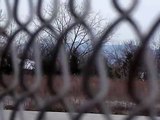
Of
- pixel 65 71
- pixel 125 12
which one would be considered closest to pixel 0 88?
pixel 65 71

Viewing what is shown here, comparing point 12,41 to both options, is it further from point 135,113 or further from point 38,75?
point 135,113

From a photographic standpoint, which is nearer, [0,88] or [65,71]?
[65,71]

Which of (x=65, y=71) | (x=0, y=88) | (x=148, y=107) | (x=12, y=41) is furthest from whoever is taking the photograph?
(x=0, y=88)

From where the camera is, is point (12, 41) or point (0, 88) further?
point (0, 88)

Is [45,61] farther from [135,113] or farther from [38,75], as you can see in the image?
[135,113]

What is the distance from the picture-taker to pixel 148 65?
440mm

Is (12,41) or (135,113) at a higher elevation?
(12,41)

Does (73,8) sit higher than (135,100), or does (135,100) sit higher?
(73,8)

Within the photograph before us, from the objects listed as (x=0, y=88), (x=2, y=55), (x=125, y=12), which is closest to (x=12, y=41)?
(x=2, y=55)

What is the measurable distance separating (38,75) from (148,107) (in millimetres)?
224

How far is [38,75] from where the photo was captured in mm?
616

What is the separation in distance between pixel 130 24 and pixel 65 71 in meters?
0.12

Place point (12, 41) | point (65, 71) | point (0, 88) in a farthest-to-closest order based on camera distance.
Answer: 1. point (0, 88)
2. point (12, 41)
3. point (65, 71)

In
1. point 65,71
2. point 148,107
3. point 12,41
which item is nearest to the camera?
point 148,107
